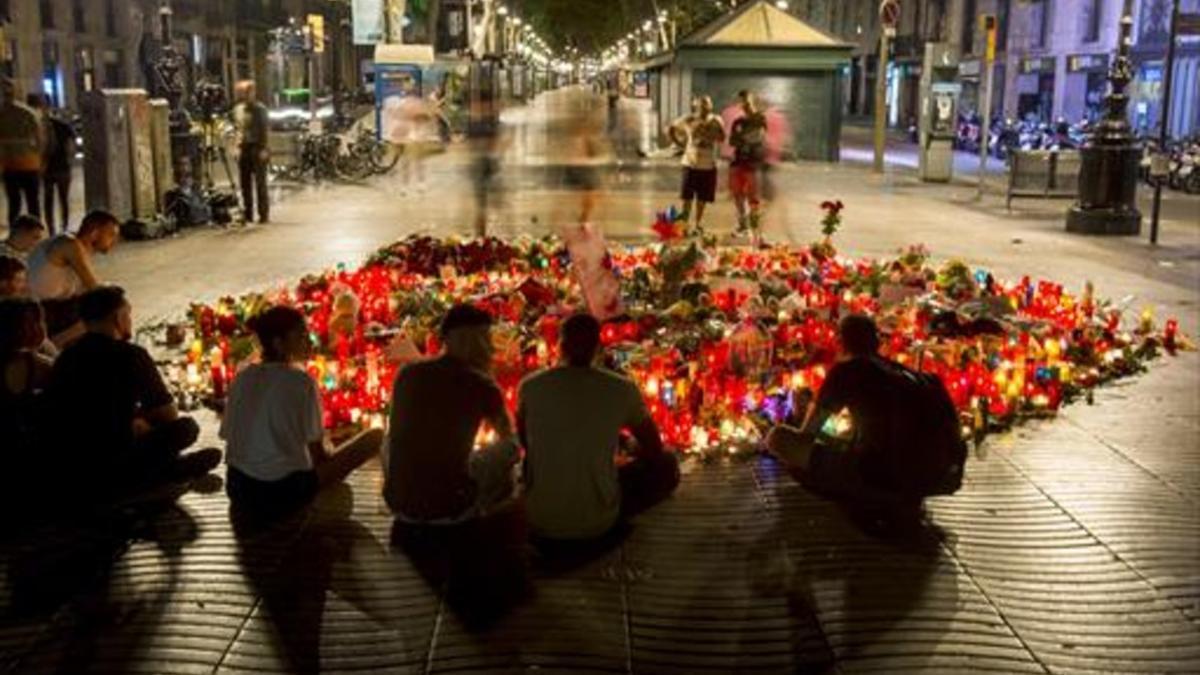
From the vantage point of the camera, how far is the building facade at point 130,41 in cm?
4794

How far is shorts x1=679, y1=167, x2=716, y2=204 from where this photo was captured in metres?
16.5

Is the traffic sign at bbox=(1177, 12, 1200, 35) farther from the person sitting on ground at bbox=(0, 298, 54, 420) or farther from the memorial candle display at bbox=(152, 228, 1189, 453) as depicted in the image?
the person sitting on ground at bbox=(0, 298, 54, 420)

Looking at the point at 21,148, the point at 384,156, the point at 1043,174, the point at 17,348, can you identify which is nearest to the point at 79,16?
the point at 384,156

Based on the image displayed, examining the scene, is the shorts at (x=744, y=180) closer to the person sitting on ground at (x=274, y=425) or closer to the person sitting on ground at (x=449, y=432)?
the person sitting on ground at (x=449, y=432)

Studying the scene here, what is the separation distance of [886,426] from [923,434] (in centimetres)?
18

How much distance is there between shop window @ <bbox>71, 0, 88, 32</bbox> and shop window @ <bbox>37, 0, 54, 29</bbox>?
203 centimetres

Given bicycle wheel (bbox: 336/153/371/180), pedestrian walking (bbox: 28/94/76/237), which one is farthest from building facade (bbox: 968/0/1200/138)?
pedestrian walking (bbox: 28/94/76/237)

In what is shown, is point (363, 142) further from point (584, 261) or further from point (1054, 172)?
point (584, 261)

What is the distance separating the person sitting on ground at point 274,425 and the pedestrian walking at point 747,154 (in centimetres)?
1076

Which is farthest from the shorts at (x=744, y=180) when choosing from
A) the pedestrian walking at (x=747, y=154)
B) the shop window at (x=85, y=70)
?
the shop window at (x=85, y=70)

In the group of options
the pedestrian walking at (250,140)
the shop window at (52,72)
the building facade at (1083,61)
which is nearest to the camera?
the pedestrian walking at (250,140)

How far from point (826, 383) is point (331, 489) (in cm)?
264

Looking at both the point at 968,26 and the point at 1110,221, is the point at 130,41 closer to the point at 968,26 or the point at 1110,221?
the point at 968,26

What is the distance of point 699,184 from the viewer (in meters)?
16.6
